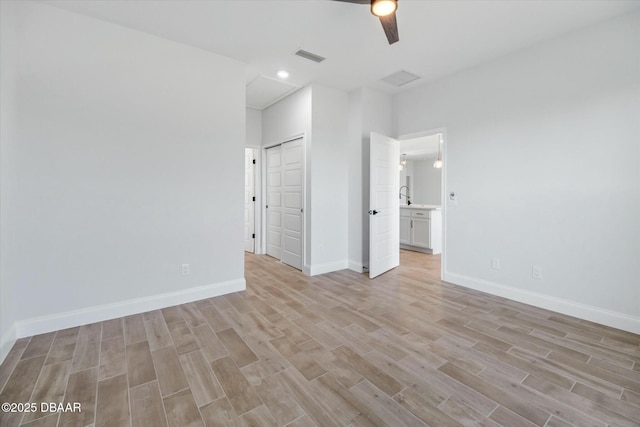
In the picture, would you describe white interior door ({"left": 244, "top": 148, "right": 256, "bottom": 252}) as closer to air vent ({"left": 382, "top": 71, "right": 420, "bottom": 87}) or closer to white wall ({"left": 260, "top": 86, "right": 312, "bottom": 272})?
white wall ({"left": 260, "top": 86, "right": 312, "bottom": 272})

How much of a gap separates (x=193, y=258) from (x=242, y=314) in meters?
0.92

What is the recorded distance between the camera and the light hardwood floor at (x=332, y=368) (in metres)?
1.58

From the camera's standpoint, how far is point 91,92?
8.73 feet

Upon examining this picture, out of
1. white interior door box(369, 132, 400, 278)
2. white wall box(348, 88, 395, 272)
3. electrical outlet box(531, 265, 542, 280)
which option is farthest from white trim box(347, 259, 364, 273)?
electrical outlet box(531, 265, 542, 280)

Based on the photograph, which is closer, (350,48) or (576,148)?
(576,148)

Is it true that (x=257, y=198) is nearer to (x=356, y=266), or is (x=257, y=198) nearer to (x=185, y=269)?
(x=356, y=266)

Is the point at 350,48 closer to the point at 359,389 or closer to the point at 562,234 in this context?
the point at 562,234

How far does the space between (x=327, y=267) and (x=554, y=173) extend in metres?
3.12

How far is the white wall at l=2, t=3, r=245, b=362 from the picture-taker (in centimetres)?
244

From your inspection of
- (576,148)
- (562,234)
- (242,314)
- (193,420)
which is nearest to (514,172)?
(576,148)

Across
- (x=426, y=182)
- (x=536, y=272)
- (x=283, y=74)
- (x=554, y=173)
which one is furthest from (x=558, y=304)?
(x=426, y=182)

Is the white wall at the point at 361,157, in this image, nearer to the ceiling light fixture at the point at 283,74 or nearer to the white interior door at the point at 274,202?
the ceiling light fixture at the point at 283,74

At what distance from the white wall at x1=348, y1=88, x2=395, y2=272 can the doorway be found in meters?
0.86

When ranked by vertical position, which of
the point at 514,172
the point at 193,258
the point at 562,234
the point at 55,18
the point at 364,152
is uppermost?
the point at 55,18
